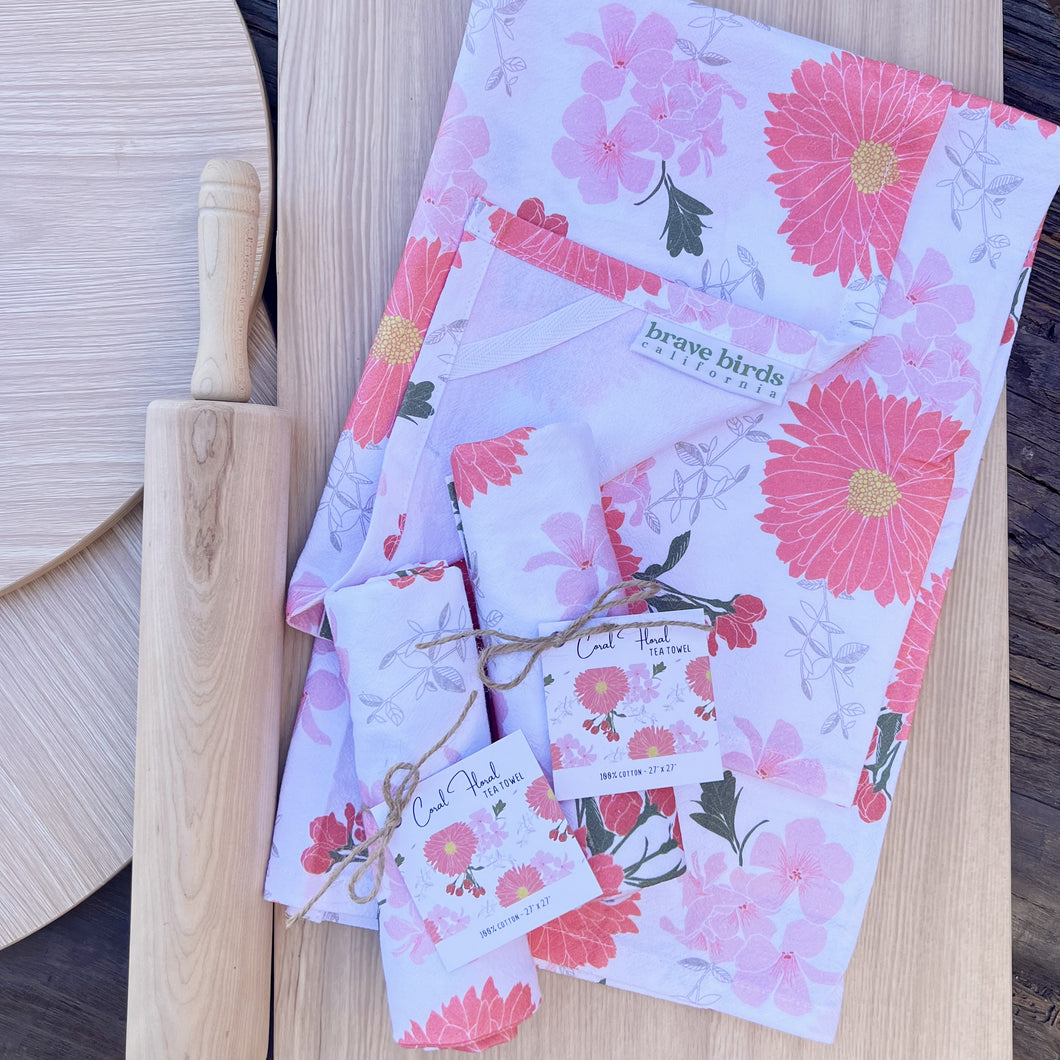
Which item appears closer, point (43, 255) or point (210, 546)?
point (210, 546)

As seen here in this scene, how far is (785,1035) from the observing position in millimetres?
705

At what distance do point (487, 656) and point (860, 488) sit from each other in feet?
1.08

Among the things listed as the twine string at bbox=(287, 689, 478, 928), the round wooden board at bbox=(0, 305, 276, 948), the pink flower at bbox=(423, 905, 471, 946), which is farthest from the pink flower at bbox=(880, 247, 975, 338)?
the round wooden board at bbox=(0, 305, 276, 948)

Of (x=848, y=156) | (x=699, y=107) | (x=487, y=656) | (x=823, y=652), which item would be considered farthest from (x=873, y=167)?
(x=487, y=656)

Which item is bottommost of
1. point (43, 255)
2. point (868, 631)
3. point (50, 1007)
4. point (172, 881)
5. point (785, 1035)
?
point (50, 1007)

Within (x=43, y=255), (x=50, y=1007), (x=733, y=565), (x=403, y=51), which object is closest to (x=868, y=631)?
(x=733, y=565)

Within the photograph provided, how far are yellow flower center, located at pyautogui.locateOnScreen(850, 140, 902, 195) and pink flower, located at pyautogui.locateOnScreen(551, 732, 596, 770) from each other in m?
0.49

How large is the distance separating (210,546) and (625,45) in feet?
1.69

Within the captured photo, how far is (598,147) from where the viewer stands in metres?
0.70

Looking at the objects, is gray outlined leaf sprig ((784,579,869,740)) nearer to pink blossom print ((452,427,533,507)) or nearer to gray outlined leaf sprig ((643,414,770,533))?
gray outlined leaf sprig ((643,414,770,533))

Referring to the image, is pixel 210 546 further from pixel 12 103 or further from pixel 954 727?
pixel 954 727

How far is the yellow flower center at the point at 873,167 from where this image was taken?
0.69 metres

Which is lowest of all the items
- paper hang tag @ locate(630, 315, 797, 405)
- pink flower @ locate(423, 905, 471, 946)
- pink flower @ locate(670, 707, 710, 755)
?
pink flower @ locate(423, 905, 471, 946)

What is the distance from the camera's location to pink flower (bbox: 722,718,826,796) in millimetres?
681
